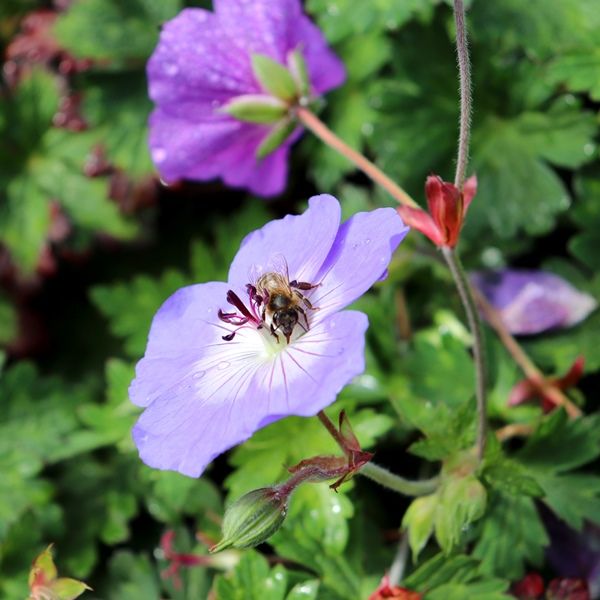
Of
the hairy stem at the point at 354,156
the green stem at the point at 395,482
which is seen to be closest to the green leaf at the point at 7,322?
Result: the hairy stem at the point at 354,156

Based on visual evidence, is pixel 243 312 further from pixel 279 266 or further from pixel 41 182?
pixel 41 182

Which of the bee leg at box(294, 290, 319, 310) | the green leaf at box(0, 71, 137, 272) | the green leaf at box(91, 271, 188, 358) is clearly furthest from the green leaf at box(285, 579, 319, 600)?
the green leaf at box(0, 71, 137, 272)

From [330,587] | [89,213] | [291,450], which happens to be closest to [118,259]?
[89,213]

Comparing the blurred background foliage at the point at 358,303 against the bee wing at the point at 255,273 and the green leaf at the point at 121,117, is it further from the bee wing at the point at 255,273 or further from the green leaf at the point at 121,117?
the bee wing at the point at 255,273

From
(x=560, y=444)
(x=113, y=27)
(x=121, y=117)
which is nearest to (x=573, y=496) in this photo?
(x=560, y=444)

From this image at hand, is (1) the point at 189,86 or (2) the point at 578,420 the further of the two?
(1) the point at 189,86

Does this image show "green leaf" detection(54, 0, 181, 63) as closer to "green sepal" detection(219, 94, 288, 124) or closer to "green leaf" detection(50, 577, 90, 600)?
"green sepal" detection(219, 94, 288, 124)

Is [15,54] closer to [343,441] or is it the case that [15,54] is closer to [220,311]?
[220,311]
